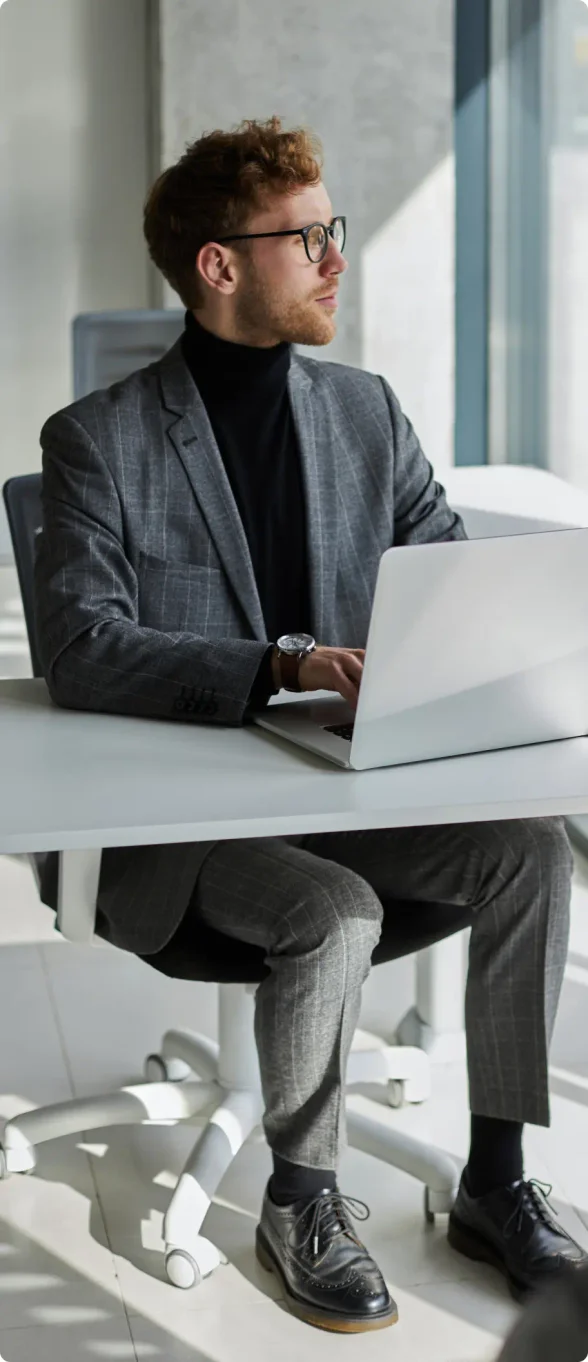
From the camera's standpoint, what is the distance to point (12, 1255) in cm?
193

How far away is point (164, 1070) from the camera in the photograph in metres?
2.34

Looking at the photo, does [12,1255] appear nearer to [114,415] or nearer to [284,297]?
[114,415]

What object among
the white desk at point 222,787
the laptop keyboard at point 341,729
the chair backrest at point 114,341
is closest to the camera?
the white desk at point 222,787

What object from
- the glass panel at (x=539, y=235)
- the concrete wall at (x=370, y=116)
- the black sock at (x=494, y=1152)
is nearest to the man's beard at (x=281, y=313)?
the black sock at (x=494, y=1152)

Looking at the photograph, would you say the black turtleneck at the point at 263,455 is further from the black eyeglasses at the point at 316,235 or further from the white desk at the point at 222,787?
the white desk at the point at 222,787

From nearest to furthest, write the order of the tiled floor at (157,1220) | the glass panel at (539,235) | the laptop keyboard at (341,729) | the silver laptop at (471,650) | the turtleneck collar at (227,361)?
the silver laptop at (471,650) < the laptop keyboard at (341,729) < the tiled floor at (157,1220) < the turtleneck collar at (227,361) < the glass panel at (539,235)

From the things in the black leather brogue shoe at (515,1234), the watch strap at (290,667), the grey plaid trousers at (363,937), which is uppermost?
the watch strap at (290,667)

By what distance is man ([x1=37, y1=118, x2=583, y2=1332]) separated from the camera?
176 centimetres

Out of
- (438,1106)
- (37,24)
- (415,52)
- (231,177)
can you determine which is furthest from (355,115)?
(438,1106)

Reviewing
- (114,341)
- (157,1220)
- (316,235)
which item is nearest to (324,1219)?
(157,1220)

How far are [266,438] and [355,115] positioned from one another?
3.30 meters

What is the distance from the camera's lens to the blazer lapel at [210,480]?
1.98 metres

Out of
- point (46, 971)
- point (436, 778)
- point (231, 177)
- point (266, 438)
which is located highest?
point (231, 177)

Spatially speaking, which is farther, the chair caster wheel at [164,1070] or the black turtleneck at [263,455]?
the chair caster wheel at [164,1070]
